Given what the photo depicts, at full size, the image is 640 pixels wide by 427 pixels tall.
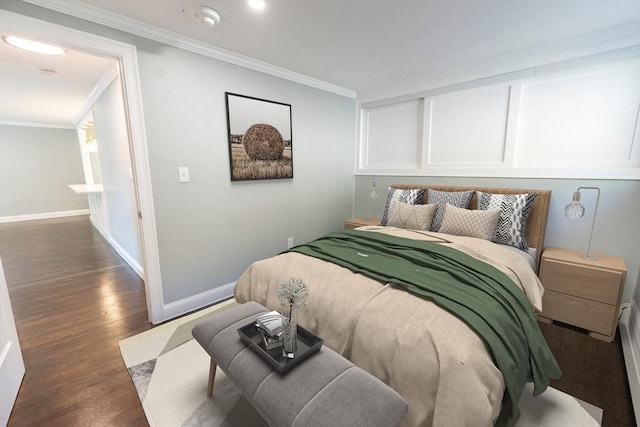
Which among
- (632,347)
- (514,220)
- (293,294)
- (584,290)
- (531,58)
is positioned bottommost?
(632,347)

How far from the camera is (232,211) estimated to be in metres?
2.71

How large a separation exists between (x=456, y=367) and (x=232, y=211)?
7.46 feet

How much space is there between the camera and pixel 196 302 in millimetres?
2559

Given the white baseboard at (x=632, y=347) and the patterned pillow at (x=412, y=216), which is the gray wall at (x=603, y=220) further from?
the patterned pillow at (x=412, y=216)

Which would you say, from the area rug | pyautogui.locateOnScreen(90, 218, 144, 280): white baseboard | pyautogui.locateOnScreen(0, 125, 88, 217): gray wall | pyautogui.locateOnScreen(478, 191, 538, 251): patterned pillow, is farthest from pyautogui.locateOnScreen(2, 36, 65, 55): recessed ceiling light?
pyautogui.locateOnScreen(0, 125, 88, 217): gray wall

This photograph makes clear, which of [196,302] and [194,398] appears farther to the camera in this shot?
[196,302]

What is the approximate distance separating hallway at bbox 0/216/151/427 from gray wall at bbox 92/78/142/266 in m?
0.40

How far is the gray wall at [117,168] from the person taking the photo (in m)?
3.08

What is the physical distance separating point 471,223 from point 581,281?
854 millimetres

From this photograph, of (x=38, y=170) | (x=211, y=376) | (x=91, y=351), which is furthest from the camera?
(x=38, y=170)

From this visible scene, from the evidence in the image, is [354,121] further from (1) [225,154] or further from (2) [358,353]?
(2) [358,353]

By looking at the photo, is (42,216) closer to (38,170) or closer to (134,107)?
(38,170)

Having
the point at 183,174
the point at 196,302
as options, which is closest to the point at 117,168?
the point at 183,174

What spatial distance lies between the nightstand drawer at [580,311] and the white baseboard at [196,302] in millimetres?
2886
